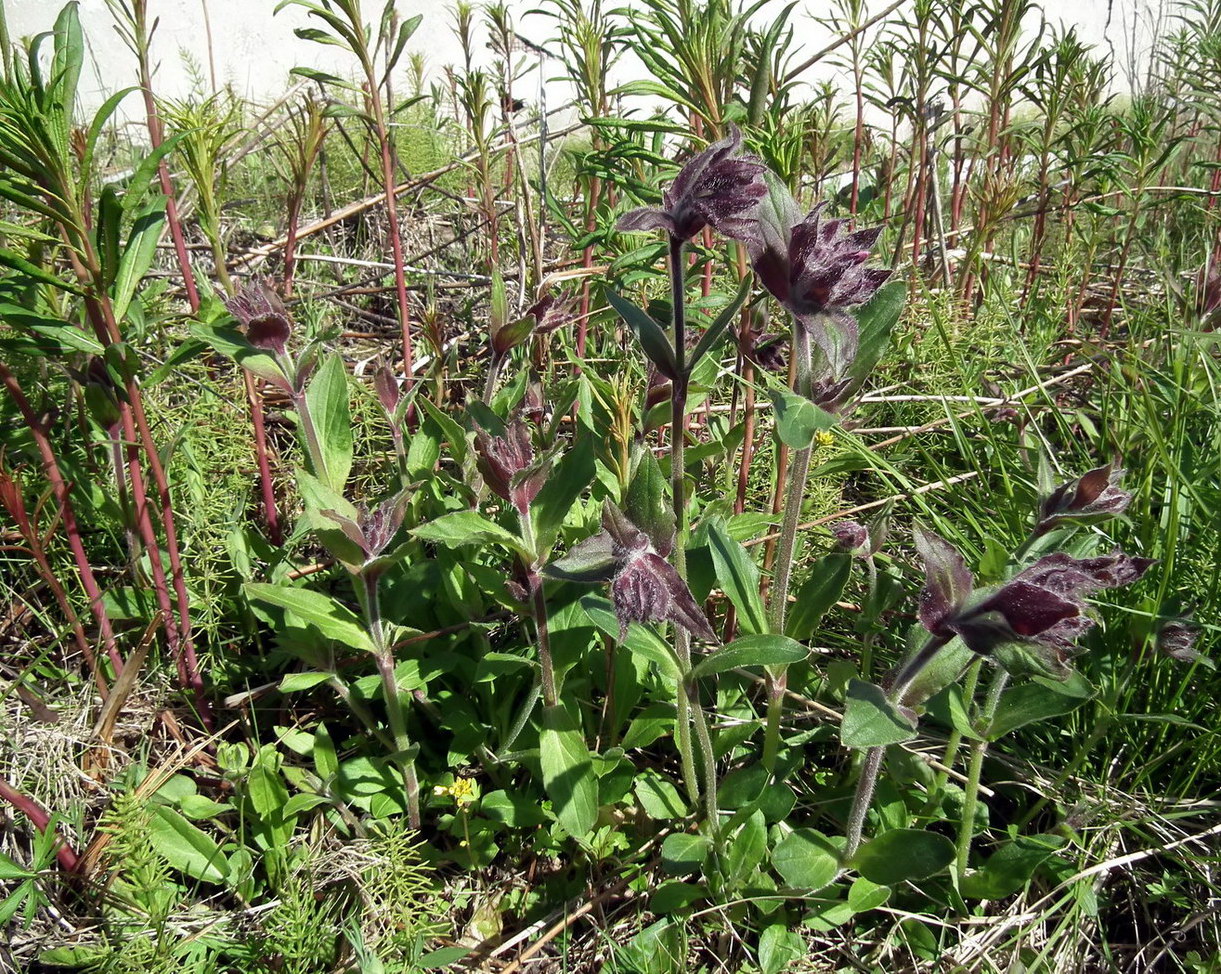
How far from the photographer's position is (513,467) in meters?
1.54

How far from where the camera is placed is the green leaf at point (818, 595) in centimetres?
168

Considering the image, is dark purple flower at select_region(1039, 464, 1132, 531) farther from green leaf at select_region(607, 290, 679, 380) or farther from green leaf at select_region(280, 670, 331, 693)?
green leaf at select_region(280, 670, 331, 693)

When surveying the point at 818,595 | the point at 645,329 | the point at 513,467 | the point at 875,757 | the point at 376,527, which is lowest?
the point at 875,757

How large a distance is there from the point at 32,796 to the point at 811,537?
187 cm

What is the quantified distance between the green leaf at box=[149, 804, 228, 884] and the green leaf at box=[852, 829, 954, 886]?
1.25 m

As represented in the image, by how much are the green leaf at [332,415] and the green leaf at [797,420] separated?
99 centimetres

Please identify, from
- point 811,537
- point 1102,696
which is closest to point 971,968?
point 1102,696

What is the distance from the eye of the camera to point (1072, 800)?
180 cm

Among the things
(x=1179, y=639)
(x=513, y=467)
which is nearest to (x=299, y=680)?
(x=513, y=467)

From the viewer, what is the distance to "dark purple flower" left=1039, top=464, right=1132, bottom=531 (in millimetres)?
1465

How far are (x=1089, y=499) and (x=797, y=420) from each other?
0.61 metres

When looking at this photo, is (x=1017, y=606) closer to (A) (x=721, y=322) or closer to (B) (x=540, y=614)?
(A) (x=721, y=322)

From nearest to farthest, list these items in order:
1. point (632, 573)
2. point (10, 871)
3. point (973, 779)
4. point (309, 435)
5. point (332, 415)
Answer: point (632, 573) → point (10, 871) → point (973, 779) → point (309, 435) → point (332, 415)

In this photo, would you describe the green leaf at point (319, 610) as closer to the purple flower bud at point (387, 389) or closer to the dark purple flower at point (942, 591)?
the purple flower bud at point (387, 389)
